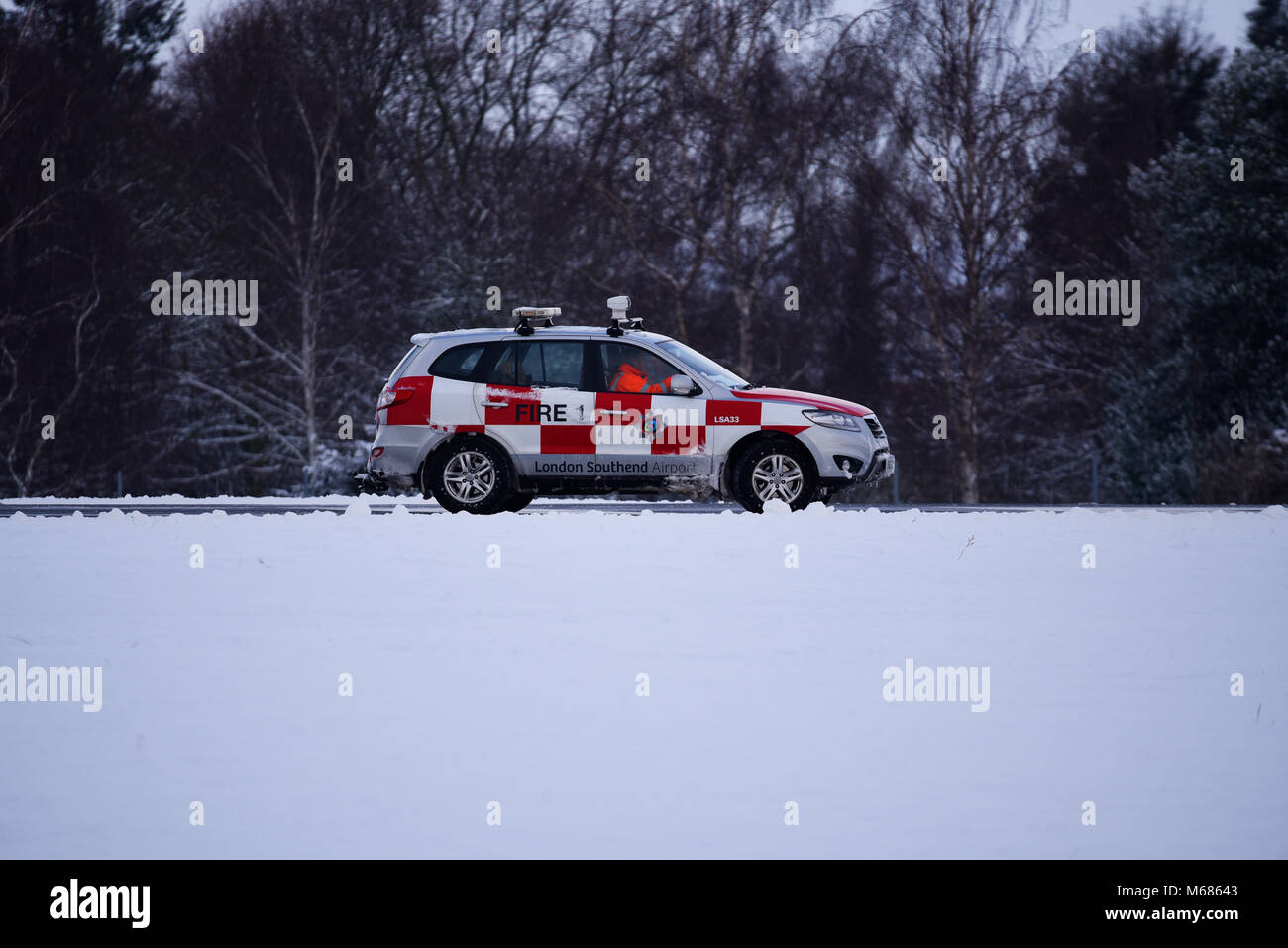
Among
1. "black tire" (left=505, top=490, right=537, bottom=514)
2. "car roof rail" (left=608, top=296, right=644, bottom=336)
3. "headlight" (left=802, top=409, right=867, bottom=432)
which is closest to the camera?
"headlight" (left=802, top=409, right=867, bottom=432)

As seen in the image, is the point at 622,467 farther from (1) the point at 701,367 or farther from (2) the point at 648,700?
(2) the point at 648,700

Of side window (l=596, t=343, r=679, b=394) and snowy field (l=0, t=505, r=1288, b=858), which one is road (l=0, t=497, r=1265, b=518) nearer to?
side window (l=596, t=343, r=679, b=394)

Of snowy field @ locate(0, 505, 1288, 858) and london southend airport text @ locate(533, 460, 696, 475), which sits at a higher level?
london southend airport text @ locate(533, 460, 696, 475)

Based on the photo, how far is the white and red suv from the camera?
42.3 feet

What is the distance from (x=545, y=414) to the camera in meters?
13.1

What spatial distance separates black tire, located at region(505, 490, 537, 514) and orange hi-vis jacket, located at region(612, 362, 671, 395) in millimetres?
1301

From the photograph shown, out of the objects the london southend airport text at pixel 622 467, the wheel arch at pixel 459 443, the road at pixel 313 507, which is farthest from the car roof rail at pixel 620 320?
the road at pixel 313 507

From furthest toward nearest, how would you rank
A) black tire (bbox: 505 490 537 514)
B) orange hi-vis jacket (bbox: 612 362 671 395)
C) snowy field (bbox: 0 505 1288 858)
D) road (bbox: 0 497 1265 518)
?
1. road (bbox: 0 497 1265 518)
2. black tire (bbox: 505 490 537 514)
3. orange hi-vis jacket (bbox: 612 362 671 395)
4. snowy field (bbox: 0 505 1288 858)

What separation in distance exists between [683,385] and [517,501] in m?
1.92

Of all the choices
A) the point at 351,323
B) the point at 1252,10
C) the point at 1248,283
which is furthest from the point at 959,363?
the point at 1252,10

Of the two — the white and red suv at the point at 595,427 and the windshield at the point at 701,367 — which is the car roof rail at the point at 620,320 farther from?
the windshield at the point at 701,367

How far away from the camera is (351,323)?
1255 inches

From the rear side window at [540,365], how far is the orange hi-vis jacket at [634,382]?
13.8 inches

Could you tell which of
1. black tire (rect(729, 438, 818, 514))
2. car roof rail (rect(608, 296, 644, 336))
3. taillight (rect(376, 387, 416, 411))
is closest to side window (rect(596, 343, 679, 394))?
car roof rail (rect(608, 296, 644, 336))
